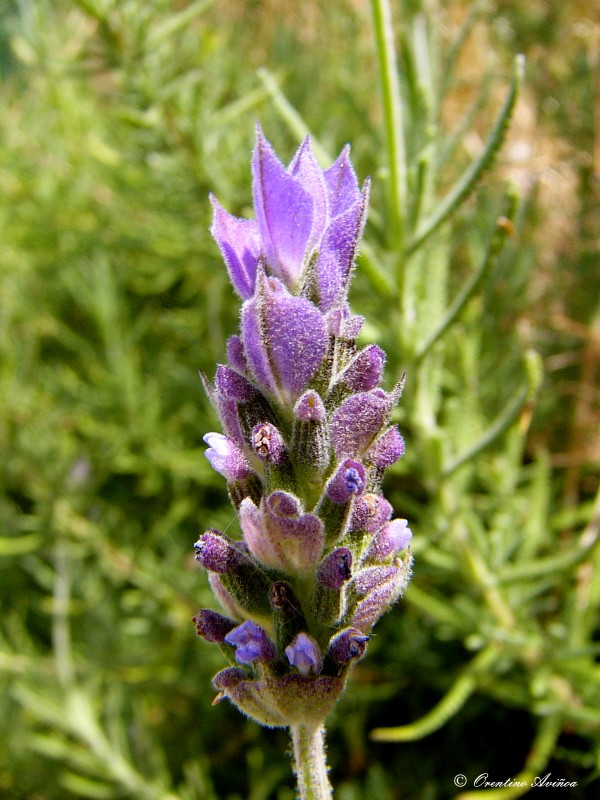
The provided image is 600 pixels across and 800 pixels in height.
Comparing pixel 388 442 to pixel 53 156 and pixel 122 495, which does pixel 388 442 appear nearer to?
pixel 122 495

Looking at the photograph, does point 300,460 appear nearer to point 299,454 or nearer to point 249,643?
point 299,454

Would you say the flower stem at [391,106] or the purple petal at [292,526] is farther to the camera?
the flower stem at [391,106]

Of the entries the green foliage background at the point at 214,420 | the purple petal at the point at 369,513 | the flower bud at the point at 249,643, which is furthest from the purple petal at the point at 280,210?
the green foliage background at the point at 214,420
